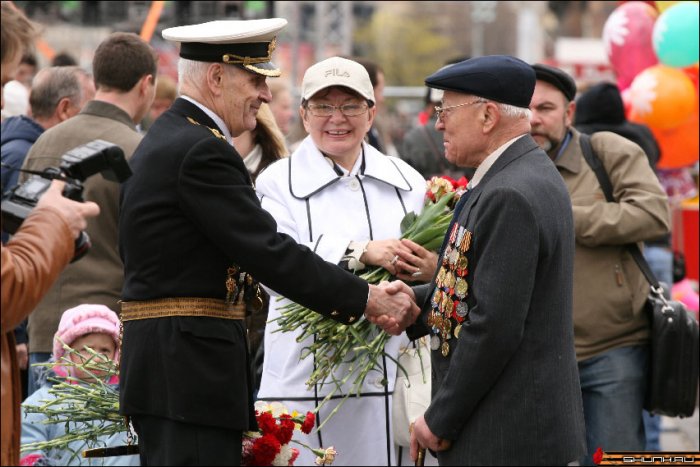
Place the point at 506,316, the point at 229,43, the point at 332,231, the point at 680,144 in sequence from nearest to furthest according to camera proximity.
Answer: the point at 506,316 → the point at 229,43 → the point at 332,231 → the point at 680,144

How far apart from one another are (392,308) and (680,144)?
5663 mm

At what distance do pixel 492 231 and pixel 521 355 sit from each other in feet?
1.34

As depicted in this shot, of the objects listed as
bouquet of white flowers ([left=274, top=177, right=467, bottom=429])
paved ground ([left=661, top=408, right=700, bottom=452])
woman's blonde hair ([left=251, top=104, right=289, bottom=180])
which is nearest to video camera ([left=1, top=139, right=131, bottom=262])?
bouquet of white flowers ([left=274, top=177, right=467, bottom=429])

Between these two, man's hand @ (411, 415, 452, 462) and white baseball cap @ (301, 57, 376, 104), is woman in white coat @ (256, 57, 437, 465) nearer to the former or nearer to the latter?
white baseball cap @ (301, 57, 376, 104)

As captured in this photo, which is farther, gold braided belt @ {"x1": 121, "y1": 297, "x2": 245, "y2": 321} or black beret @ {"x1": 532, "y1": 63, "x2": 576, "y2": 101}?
black beret @ {"x1": 532, "y1": 63, "x2": 576, "y2": 101}

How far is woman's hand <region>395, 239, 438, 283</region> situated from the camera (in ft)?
16.3

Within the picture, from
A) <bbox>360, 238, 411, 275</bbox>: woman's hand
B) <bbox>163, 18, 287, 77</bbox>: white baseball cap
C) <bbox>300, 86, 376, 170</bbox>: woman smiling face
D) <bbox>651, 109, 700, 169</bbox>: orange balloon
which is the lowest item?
<bbox>360, 238, 411, 275</bbox>: woman's hand

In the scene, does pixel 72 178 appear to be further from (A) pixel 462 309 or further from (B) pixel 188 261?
(A) pixel 462 309

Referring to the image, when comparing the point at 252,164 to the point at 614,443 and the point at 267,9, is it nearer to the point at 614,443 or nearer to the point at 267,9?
the point at 614,443

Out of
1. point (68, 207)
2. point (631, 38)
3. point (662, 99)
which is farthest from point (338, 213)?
point (631, 38)

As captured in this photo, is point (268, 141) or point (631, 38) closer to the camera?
point (268, 141)

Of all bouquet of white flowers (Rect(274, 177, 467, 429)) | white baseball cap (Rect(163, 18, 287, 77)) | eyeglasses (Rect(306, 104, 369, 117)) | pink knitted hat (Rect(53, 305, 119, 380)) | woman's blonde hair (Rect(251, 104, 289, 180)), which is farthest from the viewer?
woman's blonde hair (Rect(251, 104, 289, 180))

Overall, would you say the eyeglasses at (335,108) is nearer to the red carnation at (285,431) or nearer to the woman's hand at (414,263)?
the woman's hand at (414,263)

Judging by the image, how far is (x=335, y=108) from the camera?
17.1 feet
